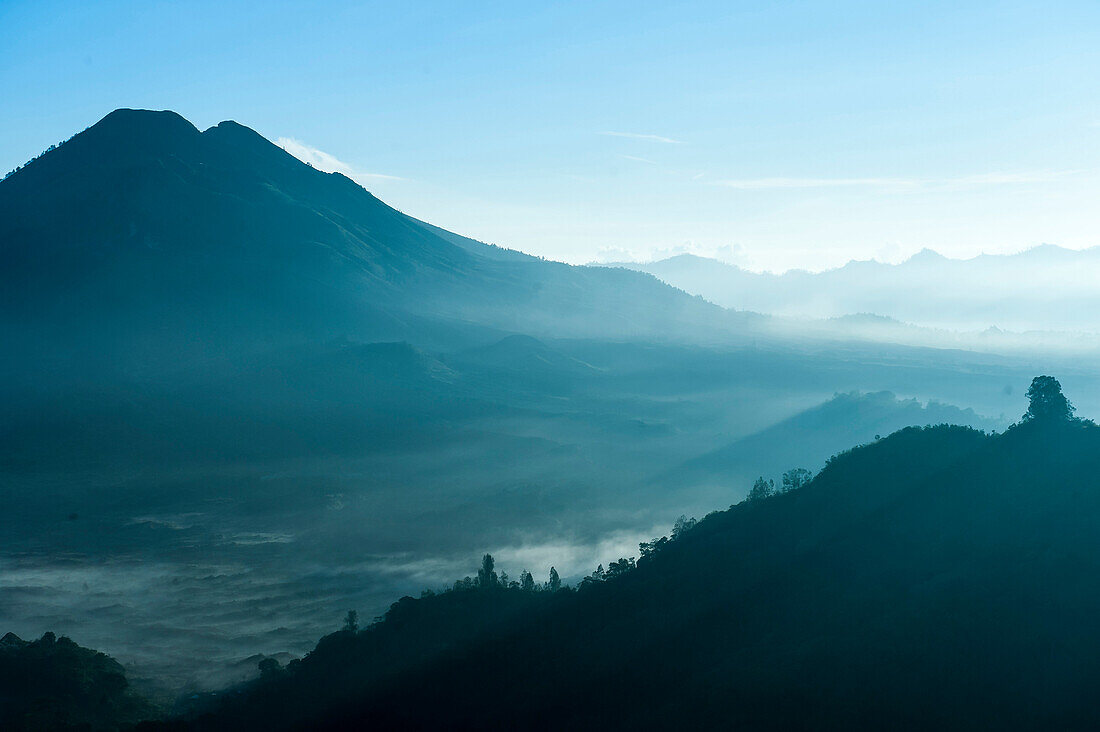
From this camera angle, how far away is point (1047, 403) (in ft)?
237

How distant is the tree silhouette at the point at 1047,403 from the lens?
71938mm

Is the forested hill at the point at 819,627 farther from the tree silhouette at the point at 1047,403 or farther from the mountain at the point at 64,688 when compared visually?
the mountain at the point at 64,688

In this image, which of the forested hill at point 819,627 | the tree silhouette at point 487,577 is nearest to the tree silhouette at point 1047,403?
the forested hill at point 819,627

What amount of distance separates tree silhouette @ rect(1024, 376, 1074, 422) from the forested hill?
278 mm

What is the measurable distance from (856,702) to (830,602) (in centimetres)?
1149

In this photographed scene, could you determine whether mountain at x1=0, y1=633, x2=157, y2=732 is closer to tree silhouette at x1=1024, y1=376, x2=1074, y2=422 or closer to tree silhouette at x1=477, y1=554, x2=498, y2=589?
tree silhouette at x1=477, y1=554, x2=498, y2=589

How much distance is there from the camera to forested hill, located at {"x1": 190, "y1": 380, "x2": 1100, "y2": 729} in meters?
49.0

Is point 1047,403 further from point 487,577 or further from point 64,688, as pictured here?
point 64,688

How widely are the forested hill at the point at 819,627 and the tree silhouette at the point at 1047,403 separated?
0.28 meters

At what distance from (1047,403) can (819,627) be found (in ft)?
110

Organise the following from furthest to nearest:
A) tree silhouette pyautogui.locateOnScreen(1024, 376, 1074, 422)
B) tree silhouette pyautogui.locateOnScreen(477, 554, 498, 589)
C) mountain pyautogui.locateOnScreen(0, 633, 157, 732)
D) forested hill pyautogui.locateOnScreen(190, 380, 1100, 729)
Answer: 1. tree silhouette pyautogui.locateOnScreen(477, 554, 498, 589)
2. tree silhouette pyautogui.locateOnScreen(1024, 376, 1074, 422)
3. mountain pyautogui.locateOnScreen(0, 633, 157, 732)
4. forested hill pyautogui.locateOnScreen(190, 380, 1100, 729)

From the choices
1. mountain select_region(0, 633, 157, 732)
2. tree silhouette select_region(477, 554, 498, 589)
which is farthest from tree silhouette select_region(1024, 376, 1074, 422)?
mountain select_region(0, 633, 157, 732)

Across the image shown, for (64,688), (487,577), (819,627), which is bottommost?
(819,627)

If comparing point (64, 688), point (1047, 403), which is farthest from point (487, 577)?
point (1047, 403)
